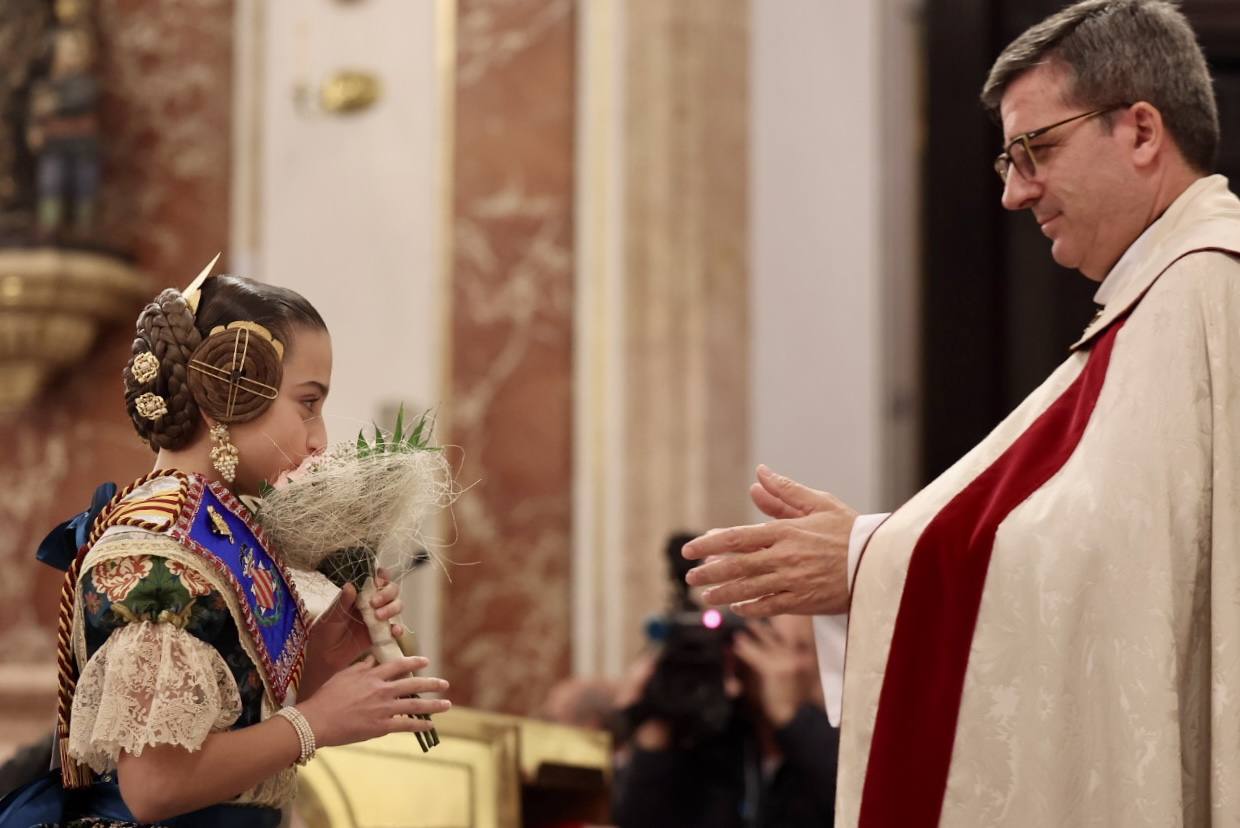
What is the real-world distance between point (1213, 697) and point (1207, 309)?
557 millimetres

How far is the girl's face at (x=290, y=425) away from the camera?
7.75ft

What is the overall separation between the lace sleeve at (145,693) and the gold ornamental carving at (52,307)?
3984 millimetres

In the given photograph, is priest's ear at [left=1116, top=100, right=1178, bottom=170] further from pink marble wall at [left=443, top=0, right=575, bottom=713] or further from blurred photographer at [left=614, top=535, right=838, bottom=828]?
pink marble wall at [left=443, top=0, right=575, bottom=713]

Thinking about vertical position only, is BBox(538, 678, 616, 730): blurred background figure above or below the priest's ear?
below

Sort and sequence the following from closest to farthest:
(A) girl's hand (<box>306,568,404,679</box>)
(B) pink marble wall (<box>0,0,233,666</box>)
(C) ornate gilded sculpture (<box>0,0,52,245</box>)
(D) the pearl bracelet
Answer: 1. (D) the pearl bracelet
2. (A) girl's hand (<box>306,568,404,679</box>)
3. (C) ornate gilded sculpture (<box>0,0,52,245</box>)
4. (B) pink marble wall (<box>0,0,233,666</box>)

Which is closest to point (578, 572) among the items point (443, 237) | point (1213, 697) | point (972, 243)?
point (443, 237)

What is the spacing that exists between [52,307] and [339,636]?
3.84 metres

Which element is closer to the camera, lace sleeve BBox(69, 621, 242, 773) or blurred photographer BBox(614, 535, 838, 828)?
lace sleeve BBox(69, 621, 242, 773)

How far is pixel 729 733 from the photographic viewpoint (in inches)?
153

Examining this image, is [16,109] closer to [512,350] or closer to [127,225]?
[127,225]

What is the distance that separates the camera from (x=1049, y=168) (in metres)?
2.75

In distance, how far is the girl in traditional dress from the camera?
216 centimetres

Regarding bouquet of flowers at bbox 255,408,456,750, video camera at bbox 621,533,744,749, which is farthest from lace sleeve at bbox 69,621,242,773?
video camera at bbox 621,533,744,749

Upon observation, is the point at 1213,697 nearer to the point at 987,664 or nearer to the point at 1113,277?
the point at 987,664
